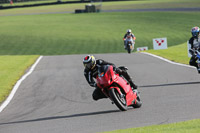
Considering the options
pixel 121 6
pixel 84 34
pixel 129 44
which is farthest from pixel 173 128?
pixel 121 6

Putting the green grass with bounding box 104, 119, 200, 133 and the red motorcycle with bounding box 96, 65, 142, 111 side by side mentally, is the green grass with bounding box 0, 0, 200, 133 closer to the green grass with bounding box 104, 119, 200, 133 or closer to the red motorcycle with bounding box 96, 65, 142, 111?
the red motorcycle with bounding box 96, 65, 142, 111

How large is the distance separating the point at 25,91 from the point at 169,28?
3829 centimetres

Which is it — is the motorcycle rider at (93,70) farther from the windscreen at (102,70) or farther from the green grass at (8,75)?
the green grass at (8,75)

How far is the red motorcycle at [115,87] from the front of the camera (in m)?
8.77

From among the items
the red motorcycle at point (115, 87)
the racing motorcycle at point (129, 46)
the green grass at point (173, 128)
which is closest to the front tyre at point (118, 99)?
the red motorcycle at point (115, 87)

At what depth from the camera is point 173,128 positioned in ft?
21.6

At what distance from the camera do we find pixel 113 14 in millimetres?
68000

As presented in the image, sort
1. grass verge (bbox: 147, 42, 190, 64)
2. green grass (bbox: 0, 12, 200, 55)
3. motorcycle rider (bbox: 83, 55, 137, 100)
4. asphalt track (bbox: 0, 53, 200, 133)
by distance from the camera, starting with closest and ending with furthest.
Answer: asphalt track (bbox: 0, 53, 200, 133) → motorcycle rider (bbox: 83, 55, 137, 100) → grass verge (bbox: 147, 42, 190, 64) → green grass (bbox: 0, 12, 200, 55)

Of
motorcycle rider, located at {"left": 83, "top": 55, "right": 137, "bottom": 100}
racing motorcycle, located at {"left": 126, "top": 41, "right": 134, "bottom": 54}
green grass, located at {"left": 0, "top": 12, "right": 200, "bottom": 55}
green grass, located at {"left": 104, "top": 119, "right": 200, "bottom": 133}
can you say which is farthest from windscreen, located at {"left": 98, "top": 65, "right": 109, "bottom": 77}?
green grass, located at {"left": 0, "top": 12, "right": 200, "bottom": 55}

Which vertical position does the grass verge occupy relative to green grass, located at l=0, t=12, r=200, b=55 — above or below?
above

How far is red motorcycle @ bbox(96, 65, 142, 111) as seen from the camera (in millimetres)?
8766

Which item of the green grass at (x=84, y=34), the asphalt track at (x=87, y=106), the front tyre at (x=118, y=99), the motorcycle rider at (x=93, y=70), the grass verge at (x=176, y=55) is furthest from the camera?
the green grass at (x=84, y=34)

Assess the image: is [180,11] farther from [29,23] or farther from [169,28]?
[29,23]

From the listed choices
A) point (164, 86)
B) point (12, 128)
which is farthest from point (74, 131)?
point (164, 86)
